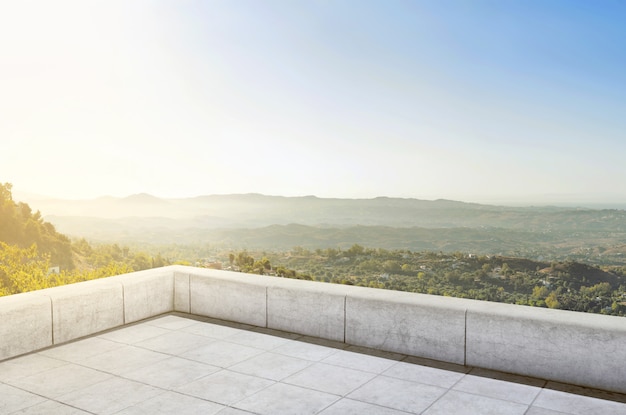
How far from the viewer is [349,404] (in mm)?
3459

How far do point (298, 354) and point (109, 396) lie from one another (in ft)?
4.80

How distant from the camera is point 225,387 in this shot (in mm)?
3756

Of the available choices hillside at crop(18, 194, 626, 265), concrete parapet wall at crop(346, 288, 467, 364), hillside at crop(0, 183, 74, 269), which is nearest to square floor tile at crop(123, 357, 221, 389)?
concrete parapet wall at crop(346, 288, 467, 364)

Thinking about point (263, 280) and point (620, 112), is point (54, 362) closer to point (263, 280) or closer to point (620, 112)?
point (263, 280)

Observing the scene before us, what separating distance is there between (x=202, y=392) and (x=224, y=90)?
23724 millimetres

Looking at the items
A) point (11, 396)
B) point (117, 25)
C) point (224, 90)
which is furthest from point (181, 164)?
point (11, 396)

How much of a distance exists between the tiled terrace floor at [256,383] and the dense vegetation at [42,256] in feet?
38.8

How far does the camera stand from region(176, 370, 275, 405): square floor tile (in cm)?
358

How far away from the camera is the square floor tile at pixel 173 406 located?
3.34 metres

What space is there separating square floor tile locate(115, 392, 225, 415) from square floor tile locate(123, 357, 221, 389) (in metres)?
0.22

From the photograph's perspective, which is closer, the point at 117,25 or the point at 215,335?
the point at 215,335

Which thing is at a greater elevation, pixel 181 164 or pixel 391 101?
pixel 391 101

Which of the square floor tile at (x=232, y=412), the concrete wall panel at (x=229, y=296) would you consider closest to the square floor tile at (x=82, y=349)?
the concrete wall panel at (x=229, y=296)

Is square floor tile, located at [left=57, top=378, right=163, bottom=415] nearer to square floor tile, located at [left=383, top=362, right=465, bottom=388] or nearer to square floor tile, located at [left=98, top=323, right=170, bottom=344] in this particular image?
square floor tile, located at [left=98, top=323, right=170, bottom=344]
